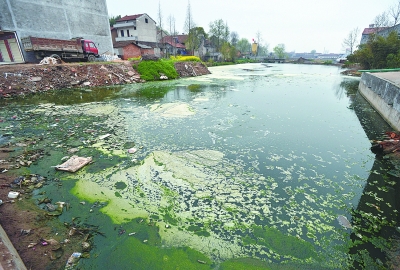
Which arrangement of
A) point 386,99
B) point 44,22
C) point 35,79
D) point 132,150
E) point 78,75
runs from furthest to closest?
point 44,22 < point 78,75 < point 35,79 < point 386,99 < point 132,150

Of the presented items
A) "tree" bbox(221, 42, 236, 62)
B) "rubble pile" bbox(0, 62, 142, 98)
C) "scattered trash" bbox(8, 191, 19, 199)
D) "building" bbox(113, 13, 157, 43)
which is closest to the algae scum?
"scattered trash" bbox(8, 191, 19, 199)

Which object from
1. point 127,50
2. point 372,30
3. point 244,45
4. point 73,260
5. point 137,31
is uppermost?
point 244,45

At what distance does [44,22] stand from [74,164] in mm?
16837

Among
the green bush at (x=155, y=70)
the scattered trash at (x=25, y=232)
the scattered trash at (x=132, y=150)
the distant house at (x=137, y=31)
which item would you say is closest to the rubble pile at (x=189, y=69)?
the green bush at (x=155, y=70)

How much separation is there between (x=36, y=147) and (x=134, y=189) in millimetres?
2830

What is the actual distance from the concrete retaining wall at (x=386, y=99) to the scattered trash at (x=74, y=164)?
790cm

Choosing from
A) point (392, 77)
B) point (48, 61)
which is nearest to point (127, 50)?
point (48, 61)

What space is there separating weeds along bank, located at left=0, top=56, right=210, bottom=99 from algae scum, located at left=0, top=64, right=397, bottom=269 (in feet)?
16.5

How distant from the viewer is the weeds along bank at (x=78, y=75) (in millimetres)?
9750

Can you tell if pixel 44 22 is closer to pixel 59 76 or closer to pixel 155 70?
pixel 59 76

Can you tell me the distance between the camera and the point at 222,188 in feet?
10.2

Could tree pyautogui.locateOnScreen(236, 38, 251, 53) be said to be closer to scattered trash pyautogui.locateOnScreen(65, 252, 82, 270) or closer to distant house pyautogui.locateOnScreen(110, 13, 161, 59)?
distant house pyautogui.locateOnScreen(110, 13, 161, 59)

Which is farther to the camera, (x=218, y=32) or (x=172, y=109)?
(x=218, y=32)

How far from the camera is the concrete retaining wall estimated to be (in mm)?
5930
